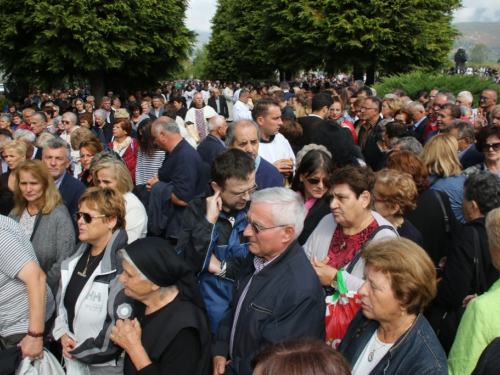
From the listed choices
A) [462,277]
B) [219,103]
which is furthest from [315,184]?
[219,103]

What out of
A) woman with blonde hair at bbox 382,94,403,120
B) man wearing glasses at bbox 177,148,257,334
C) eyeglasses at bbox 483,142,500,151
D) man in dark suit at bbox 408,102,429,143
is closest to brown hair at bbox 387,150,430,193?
eyeglasses at bbox 483,142,500,151

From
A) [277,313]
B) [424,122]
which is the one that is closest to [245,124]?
[277,313]

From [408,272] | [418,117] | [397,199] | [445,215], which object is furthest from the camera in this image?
[418,117]

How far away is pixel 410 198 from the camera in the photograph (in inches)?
148

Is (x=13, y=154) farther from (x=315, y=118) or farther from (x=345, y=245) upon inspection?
(x=345, y=245)

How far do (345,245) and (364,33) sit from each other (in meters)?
24.9

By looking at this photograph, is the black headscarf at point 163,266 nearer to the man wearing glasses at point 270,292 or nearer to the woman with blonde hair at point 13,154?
the man wearing glasses at point 270,292

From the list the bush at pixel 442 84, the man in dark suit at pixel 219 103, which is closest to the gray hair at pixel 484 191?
the bush at pixel 442 84

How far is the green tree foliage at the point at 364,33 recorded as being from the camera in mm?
25484

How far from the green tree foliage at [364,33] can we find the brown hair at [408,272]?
24.7 meters

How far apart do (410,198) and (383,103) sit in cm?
582

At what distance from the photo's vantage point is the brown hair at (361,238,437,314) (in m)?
2.38

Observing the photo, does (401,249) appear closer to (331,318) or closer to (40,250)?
(331,318)

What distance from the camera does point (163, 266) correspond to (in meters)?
2.77
